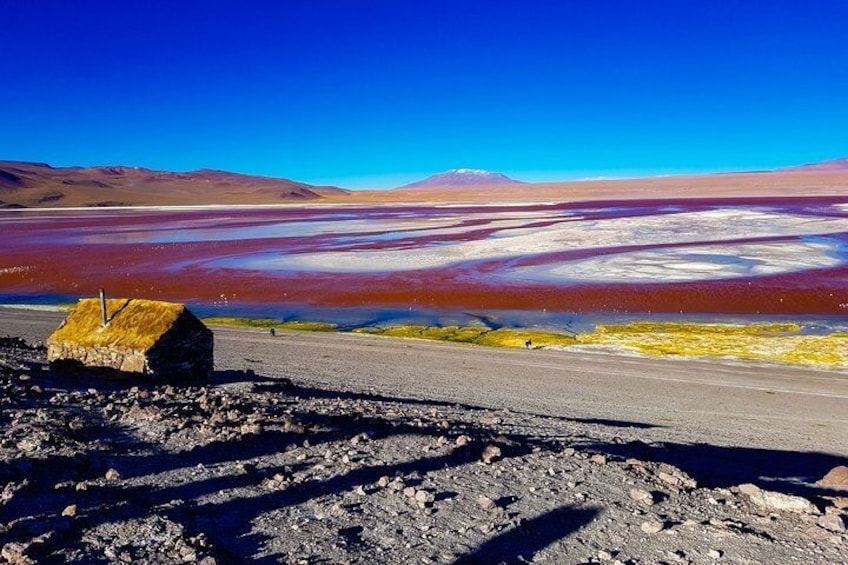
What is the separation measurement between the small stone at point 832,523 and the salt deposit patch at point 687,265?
85.7 feet

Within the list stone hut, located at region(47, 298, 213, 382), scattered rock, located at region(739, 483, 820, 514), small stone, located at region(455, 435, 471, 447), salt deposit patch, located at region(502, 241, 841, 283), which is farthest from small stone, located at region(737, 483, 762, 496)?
salt deposit patch, located at region(502, 241, 841, 283)

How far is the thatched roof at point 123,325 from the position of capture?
11328 mm

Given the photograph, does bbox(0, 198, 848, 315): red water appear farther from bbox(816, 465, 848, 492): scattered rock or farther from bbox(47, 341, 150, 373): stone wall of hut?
bbox(816, 465, 848, 492): scattered rock

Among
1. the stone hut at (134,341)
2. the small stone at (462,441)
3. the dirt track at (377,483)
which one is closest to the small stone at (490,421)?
the dirt track at (377,483)

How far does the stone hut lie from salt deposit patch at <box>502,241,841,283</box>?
22460mm

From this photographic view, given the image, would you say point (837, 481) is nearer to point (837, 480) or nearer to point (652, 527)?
point (837, 480)

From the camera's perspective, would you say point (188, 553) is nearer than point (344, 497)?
Yes

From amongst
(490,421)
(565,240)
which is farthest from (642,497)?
(565,240)

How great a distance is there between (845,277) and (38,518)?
3399 cm

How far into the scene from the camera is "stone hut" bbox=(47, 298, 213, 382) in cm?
1124

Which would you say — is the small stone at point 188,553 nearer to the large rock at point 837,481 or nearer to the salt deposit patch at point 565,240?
the large rock at point 837,481

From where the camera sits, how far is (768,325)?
76.9ft

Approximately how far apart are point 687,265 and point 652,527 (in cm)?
3171

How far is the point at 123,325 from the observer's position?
456 inches
